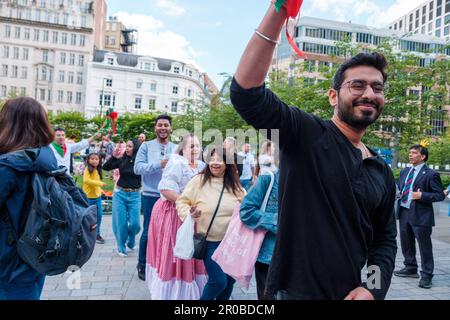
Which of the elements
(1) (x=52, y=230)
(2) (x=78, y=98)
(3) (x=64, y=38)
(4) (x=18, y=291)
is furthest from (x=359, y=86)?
(3) (x=64, y=38)

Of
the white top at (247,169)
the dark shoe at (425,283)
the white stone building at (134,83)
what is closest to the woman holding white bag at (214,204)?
the dark shoe at (425,283)

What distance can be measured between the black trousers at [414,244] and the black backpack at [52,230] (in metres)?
4.91

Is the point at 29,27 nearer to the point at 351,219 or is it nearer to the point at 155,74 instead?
the point at 155,74

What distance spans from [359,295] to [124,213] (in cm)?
504

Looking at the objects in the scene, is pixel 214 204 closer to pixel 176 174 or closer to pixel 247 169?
pixel 176 174

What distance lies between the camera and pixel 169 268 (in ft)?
13.4

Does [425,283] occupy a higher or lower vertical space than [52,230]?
lower

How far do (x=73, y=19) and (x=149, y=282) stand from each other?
266ft

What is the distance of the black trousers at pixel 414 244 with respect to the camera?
5555 mm

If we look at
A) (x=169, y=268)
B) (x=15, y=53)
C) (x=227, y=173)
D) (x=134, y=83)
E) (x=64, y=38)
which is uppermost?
(x=64, y=38)

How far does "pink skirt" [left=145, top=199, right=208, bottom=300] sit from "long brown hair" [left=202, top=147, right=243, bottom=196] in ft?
2.12

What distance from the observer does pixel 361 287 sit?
1636 millimetres

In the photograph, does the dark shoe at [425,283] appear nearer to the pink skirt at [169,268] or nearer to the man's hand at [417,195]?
the man's hand at [417,195]

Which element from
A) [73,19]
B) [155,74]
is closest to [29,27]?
[73,19]
